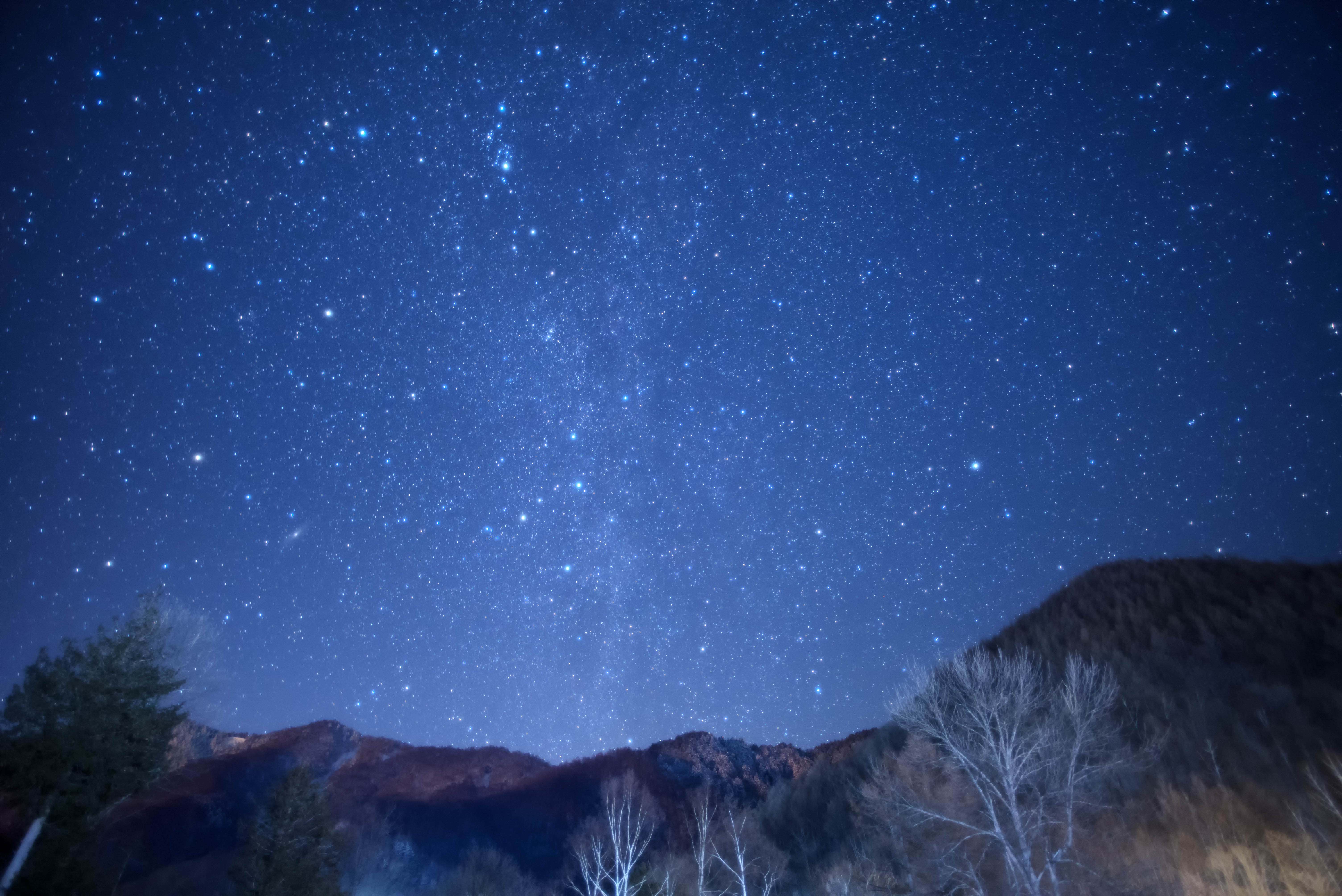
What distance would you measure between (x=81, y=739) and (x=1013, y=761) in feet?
89.1

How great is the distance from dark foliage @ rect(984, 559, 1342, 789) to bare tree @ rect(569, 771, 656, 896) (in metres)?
21.7

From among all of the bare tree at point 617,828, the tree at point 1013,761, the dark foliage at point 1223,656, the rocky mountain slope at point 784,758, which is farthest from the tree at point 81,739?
the dark foliage at point 1223,656

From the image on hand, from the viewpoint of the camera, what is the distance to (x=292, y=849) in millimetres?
20609

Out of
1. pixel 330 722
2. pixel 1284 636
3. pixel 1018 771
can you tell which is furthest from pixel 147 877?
pixel 1284 636

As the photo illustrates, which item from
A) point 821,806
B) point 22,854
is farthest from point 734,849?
point 22,854

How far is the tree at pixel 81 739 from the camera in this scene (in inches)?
587

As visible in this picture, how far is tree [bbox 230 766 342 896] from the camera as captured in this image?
20.0 meters

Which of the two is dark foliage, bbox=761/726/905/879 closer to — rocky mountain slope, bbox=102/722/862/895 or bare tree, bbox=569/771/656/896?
rocky mountain slope, bbox=102/722/862/895

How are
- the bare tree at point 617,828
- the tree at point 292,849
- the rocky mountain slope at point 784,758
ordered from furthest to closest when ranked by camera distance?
the bare tree at point 617,828 → the tree at point 292,849 → the rocky mountain slope at point 784,758

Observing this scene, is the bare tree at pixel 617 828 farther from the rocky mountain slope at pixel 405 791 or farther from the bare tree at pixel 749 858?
the bare tree at pixel 749 858

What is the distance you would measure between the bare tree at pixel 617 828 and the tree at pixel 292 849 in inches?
450

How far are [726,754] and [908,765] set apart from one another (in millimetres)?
24317

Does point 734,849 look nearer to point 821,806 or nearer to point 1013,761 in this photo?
point 821,806

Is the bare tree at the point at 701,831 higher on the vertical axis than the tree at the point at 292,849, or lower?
lower
